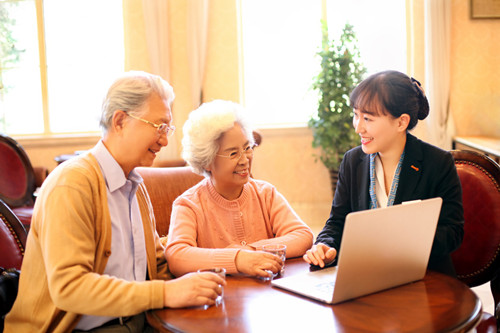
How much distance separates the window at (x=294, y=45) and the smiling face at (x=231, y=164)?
13.1 feet

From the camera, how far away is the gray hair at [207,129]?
81.2 inches

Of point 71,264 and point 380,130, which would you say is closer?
point 71,264

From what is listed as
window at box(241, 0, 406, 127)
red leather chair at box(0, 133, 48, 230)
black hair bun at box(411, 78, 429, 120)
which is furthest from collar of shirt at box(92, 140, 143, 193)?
window at box(241, 0, 406, 127)

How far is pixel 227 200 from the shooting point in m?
2.09

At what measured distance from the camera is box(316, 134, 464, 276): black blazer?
73.2 inches

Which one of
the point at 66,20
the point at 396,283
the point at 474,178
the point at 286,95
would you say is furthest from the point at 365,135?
the point at 66,20

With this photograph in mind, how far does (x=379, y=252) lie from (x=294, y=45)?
4.99 meters

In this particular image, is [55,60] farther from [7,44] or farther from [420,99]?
[420,99]

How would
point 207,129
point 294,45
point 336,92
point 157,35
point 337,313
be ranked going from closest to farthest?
point 337,313 < point 207,129 < point 336,92 < point 157,35 < point 294,45

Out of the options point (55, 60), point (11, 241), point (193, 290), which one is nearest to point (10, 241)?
point (11, 241)

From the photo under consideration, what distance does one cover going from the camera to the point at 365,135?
2.00 m

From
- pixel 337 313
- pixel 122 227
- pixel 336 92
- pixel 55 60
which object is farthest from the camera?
pixel 55 60

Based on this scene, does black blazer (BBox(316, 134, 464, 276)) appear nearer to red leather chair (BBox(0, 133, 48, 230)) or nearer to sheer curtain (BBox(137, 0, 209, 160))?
red leather chair (BBox(0, 133, 48, 230))

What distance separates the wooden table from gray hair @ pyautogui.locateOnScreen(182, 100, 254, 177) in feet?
2.21
